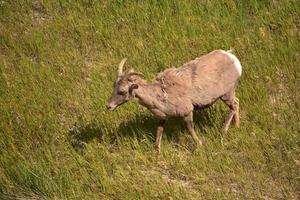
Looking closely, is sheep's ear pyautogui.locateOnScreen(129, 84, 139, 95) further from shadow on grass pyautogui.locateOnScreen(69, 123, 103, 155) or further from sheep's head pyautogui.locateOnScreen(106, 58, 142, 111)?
shadow on grass pyautogui.locateOnScreen(69, 123, 103, 155)

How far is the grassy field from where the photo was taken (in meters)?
6.52

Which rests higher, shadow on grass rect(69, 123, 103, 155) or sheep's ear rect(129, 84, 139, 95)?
sheep's ear rect(129, 84, 139, 95)

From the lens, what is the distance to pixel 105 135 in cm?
732

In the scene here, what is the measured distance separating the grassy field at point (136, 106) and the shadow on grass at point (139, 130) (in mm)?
15

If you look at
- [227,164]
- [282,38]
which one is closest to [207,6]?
[282,38]

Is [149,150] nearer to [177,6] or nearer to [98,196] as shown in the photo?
[98,196]

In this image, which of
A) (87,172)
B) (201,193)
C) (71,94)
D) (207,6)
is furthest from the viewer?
(207,6)

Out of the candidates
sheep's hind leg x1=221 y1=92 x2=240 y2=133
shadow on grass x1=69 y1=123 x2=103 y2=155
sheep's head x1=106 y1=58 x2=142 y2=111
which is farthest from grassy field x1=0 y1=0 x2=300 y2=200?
sheep's head x1=106 y1=58 x2=142 y2=111

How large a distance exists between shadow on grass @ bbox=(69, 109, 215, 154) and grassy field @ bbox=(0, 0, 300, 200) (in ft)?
0.05

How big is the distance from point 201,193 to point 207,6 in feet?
12.2

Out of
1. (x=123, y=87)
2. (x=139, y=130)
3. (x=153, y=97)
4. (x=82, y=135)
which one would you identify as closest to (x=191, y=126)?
(x=153, y=97)

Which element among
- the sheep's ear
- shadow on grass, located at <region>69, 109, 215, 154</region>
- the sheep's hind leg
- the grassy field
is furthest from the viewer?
shadow on grass, located at <region>69, 109, 215, 154</region>

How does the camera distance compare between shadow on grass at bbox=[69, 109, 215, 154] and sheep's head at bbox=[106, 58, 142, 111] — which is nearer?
sheep's head at bbox=[106, 58, 142, 111]

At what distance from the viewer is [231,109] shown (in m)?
7.15
